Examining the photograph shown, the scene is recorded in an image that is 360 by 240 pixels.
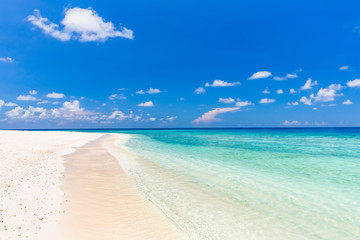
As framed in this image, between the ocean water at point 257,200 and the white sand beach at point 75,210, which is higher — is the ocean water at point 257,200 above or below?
below

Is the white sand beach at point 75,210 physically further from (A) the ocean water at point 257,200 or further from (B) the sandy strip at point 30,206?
(A) the ocean water at point 257,200

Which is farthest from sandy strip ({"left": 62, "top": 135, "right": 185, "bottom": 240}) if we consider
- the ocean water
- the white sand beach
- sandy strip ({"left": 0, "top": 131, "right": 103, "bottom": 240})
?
the ocean water

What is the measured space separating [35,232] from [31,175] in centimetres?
710

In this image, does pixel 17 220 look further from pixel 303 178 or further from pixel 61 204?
pixel 303 178

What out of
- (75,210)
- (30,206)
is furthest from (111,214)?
(30,206)

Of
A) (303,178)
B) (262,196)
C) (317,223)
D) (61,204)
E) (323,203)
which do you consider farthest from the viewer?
(303,178)

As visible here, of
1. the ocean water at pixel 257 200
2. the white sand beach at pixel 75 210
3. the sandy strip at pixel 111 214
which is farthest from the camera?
the ocean water at pixel 257 200

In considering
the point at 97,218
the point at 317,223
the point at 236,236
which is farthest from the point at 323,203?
the point at 97,218

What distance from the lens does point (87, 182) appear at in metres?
11.0

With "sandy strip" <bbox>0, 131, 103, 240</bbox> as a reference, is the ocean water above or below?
below

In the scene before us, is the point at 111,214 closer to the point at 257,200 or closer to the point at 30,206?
the point at 30,206

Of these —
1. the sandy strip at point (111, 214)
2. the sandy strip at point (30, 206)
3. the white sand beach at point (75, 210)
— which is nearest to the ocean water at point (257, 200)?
the sandy strip at point (111, 214)

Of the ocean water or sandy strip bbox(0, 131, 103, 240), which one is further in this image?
the ocean water

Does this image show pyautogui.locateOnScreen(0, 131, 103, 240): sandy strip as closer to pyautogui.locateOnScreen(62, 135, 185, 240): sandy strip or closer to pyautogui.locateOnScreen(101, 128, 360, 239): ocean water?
pyautogui.locateOnScreen(62, 135, 185, 240): sandy strip
